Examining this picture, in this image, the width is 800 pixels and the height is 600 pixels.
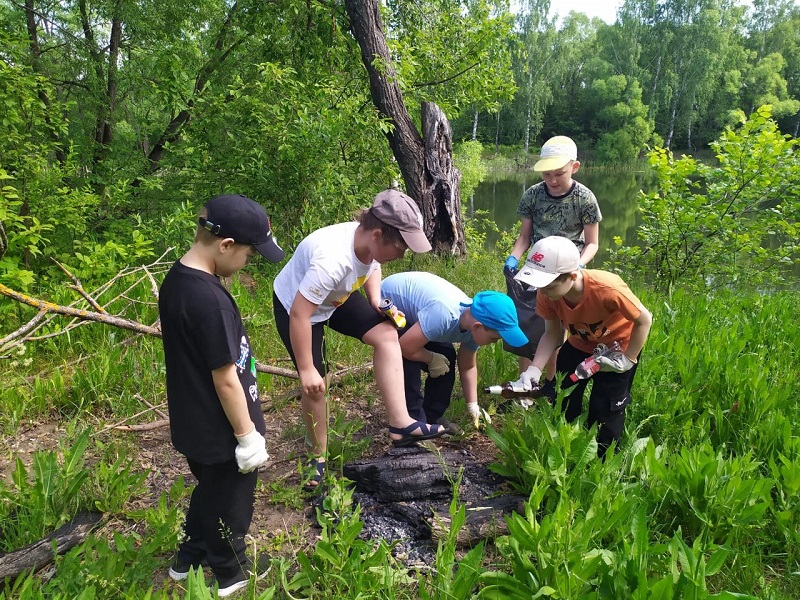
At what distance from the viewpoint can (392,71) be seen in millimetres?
6668

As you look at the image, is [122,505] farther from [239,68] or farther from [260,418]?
[239,68]

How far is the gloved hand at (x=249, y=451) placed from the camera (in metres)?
1.85

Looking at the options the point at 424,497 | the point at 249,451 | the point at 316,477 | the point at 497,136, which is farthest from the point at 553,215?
the point at 497,136

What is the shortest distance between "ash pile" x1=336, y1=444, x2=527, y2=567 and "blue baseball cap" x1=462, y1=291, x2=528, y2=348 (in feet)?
2.20

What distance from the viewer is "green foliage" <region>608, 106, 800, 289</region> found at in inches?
231

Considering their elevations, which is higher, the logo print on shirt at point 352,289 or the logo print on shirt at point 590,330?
the logo print on shirt at point 352,289

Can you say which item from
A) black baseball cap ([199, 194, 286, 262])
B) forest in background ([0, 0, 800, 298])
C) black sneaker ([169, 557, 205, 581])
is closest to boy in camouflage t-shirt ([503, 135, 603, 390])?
black baseball cap ([199, 194, 286, 262])

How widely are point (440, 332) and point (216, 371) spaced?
1.52 metres

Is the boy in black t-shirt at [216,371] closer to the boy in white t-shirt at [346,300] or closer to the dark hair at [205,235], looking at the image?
the dark hair at [205,235]

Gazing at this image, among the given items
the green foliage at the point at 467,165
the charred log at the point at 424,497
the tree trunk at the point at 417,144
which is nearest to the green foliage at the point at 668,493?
the charred log at the point at 424,497

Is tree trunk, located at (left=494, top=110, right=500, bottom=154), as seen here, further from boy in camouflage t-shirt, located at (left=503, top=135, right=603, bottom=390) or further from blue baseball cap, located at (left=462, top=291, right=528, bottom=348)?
blue baseball cap, located at (left=462, top=291, right=528, bottom=348)

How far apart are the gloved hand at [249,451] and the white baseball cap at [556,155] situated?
7.86 feet

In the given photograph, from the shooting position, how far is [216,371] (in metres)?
1.77

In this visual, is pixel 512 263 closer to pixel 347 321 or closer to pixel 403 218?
pixel 347 321
